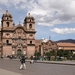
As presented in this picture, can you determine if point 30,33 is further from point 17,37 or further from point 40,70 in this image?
point 40,70

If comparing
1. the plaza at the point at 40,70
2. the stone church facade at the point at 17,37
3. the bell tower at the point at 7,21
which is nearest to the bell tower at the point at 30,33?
the stone church facade at the point at 17,37

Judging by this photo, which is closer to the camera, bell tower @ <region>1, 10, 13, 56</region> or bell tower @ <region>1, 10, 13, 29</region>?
bell tower @ <region>1, 10, 13, 56</region>

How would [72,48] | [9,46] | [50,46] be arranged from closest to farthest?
1. [9,46]
2. [50,46]
3. [72,48]

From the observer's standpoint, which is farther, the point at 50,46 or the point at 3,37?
the point at 50,46

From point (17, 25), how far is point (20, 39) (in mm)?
6051

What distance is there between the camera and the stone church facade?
99.2 m

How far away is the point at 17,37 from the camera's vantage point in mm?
100812

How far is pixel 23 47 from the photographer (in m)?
99.9

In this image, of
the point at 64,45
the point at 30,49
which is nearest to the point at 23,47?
the point at 30,49

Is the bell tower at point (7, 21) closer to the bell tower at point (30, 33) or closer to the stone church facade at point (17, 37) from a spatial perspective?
the stone church facade at point (17, 37)

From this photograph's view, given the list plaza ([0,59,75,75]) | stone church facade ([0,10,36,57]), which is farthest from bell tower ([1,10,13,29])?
plaza ([0,59,75,75])

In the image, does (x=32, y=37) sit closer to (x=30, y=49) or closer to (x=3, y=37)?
(x=30, y=49)

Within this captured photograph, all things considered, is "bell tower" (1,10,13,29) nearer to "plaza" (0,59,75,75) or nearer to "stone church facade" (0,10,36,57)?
"stone church facade" (0,10,36,57)

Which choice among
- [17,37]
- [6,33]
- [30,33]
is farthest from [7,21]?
[30,33]
